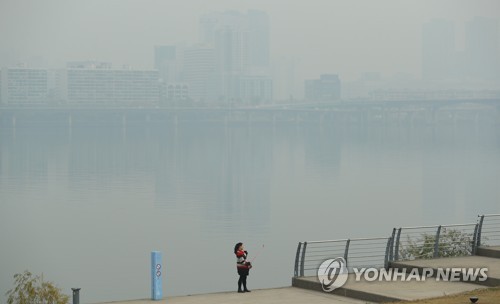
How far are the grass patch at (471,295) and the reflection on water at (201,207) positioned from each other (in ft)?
49.2

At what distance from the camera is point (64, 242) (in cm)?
4844

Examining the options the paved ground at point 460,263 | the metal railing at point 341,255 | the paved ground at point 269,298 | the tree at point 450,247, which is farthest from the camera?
the tree at point 450,247

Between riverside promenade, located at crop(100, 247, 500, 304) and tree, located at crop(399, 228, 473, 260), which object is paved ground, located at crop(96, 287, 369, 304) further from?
tree, located at crop(399, 228, 473, 260)

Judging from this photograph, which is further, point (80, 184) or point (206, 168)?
point (206, 168)

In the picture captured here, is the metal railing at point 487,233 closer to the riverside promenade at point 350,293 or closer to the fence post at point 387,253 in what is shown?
the fence post at point 387,253

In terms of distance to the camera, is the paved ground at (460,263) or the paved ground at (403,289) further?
the paved ground at (460,263)

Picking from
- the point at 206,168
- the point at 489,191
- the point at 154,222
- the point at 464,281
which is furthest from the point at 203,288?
the point at 206,168

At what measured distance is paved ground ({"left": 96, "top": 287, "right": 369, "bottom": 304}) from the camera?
1730 cm

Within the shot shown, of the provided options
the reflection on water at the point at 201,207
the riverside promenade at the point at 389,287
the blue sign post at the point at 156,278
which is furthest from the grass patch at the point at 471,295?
the reflection on water at the point at 201,207

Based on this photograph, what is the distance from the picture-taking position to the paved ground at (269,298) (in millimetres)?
17297

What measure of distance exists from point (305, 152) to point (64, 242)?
304ft

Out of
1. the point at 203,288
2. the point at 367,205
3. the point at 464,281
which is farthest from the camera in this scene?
the point at 367,205

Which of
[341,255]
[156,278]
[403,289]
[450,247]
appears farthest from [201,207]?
[403,289]

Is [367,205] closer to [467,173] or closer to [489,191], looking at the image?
[489,191]
